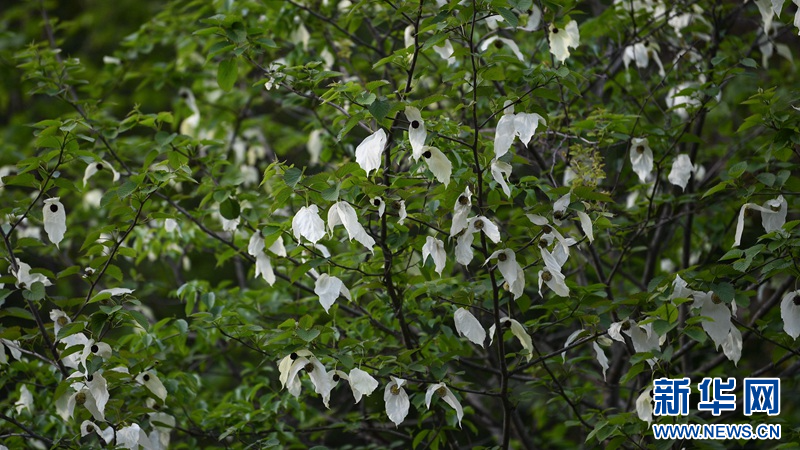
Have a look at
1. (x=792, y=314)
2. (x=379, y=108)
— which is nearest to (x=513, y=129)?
(x=379, y=108)

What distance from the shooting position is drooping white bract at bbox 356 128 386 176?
1.67m

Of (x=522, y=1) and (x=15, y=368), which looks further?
(x=15, y=368)

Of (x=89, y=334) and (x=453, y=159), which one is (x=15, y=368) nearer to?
(x=89, y=334)

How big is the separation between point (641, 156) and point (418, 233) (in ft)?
2.39

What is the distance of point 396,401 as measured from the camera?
6.06 ft

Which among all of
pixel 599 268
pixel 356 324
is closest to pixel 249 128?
pixel 356 324

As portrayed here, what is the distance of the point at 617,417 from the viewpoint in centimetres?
192

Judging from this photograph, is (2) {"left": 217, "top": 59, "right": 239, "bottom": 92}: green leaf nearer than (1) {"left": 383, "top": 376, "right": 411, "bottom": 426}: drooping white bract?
No

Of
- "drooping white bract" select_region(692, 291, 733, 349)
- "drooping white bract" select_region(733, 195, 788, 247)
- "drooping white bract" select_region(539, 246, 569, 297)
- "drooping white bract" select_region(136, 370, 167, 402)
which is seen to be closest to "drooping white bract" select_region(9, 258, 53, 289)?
"drooping white bract" select_region(136, 370, 167, 402)

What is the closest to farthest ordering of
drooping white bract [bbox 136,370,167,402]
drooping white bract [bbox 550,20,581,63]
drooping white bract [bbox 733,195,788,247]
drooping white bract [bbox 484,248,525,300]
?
drooping white bract [bbox 484,248,525,300], drooping white bract [bbox 733,195,788,247], drooping white bract [bbox 136,370,167,402], drooping white bract [bbox 550,20,581,63]

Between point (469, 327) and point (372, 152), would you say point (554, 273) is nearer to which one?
point (469, 327)

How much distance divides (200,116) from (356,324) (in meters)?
1.71

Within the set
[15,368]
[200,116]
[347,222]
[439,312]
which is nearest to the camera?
[347,222]

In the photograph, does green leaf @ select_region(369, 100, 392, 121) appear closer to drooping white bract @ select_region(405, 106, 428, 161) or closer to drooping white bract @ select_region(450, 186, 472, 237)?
drooping white bract @ select_region(405, 106, 428, 161)
